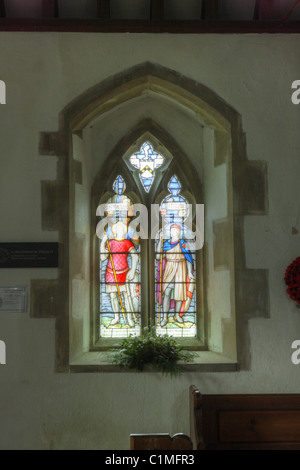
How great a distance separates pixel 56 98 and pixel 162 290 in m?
1.97

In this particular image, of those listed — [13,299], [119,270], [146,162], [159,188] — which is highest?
[146,162]

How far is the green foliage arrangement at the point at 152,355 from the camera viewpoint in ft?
13.5

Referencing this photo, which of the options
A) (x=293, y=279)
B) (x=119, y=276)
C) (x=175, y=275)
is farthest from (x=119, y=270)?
(x=293, y=279)

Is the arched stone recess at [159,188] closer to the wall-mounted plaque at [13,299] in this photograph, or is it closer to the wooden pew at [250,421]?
the wall-mounted plaque at [13,299]

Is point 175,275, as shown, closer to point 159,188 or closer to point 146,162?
point 159,188

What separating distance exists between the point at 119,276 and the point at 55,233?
0.93 meters

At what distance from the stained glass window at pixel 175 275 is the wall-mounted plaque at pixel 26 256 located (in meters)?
1.18

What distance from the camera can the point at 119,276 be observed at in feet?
16.3

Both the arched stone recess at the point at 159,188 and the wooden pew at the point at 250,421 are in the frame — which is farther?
the arched stone recess at the point at 159,188

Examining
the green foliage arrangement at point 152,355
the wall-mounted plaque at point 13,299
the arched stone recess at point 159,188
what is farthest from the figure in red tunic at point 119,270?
the wall-mounted plaque at point 13,299

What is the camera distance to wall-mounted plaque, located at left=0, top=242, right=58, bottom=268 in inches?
165
